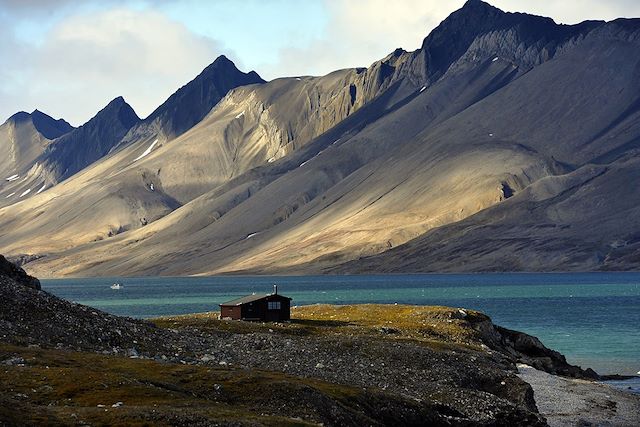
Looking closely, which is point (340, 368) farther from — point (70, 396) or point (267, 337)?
point (70, 396)

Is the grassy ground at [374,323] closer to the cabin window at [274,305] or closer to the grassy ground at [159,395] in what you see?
the cabin window at [274,305]

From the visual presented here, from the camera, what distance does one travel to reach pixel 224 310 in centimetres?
9544

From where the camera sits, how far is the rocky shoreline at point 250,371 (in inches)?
1640

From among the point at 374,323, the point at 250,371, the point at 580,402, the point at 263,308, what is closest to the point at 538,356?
the point at 374,323

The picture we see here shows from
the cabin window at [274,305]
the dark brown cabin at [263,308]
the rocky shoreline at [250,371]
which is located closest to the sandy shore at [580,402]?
the rocky shoreline at [250,371]

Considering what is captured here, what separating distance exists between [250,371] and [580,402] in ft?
83.9

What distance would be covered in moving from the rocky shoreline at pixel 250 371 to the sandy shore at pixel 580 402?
1.45 meters

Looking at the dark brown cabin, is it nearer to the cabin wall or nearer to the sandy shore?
the cabin wall

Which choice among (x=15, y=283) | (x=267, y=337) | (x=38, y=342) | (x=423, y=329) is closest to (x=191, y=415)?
(x=38, y=342)

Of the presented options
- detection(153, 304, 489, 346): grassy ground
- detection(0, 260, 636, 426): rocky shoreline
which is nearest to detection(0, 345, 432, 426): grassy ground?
detection(0, 260, 636, 426): rocky shoreline

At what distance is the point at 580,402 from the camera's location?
65625 millimetres

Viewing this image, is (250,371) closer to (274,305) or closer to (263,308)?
(263,308)

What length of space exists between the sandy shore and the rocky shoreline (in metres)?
1.45

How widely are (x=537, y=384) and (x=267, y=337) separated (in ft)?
63.9
